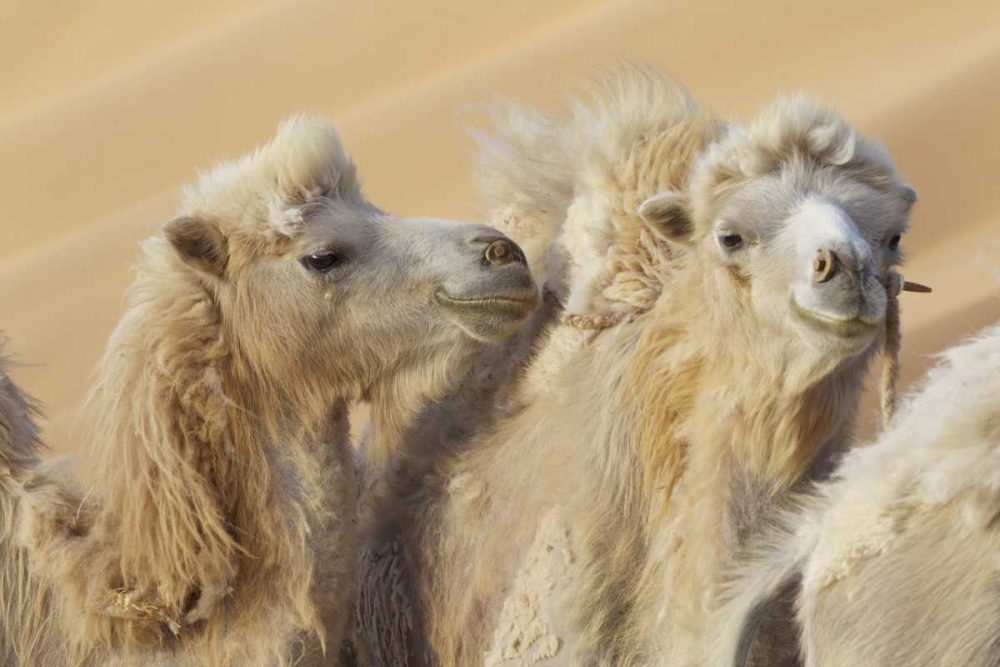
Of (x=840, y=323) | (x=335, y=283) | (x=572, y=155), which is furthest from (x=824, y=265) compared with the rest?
(x=335, y=283)

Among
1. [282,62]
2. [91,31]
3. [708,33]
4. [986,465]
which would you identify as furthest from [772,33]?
[986,465]

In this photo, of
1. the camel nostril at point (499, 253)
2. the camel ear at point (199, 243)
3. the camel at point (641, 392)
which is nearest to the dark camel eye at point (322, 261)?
the camel ear at point (199, 243)

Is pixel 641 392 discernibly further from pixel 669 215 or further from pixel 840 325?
pixel 840 325

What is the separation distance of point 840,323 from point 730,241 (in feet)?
1.26

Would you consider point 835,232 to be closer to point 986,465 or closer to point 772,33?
point 986,465

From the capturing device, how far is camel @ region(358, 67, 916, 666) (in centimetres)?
359

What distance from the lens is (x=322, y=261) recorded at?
3855 mm

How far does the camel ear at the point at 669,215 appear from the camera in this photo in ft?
12.4

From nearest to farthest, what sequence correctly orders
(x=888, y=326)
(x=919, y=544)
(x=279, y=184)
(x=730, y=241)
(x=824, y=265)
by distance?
1. (x=919, y=544)
2. (x=824, y=265)
3. (x=730, y=241)
4. (x=888, y=326)
5. (x=279, y=184)

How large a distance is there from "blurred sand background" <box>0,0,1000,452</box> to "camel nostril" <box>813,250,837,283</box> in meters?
4.54

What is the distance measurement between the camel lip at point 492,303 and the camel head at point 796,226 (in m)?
0.37

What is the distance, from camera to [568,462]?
154 inches

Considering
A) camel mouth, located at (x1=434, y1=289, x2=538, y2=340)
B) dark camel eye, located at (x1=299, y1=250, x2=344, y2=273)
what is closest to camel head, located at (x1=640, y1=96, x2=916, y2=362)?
camel mouth, located at (x1=434, y1=289, x2=538, y2=340)

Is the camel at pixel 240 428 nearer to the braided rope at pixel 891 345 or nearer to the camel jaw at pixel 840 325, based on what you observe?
the camel jaw at pixel 840 325
